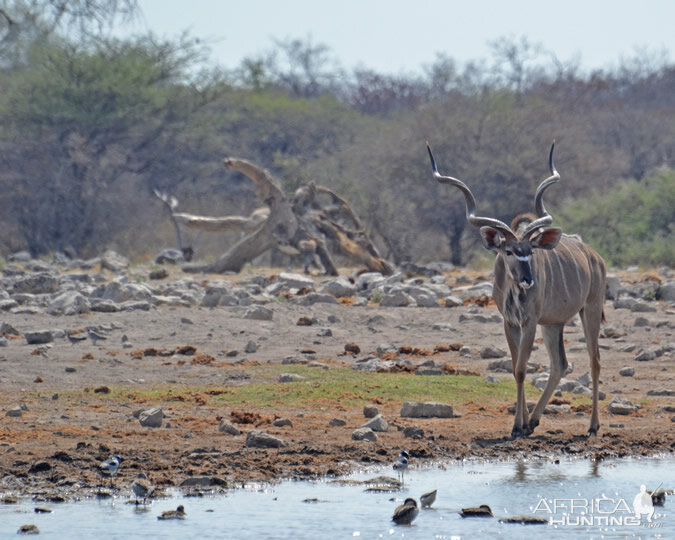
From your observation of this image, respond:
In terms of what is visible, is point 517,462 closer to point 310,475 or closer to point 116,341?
point 310,475

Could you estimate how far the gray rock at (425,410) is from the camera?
873 cm

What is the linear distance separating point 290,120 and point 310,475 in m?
31.5

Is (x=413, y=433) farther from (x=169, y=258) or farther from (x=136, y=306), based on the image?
(x=169, y=258)

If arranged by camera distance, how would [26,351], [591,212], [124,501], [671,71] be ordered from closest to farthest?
[124,501]
[26,351]
[591,212]
[671,71]

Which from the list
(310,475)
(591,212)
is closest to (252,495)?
(310,475)

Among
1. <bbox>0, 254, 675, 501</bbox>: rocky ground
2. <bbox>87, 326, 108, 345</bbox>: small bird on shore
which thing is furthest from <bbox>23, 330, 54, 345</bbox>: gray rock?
<bbox>87, 326, 108, 345</bbox>: small bird on shore

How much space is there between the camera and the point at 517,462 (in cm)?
758

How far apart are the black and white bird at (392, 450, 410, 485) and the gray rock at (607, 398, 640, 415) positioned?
8.43 feet

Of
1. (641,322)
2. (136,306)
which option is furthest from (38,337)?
(641,322)

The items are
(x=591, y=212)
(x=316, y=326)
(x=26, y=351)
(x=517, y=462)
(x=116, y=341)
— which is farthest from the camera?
(x=591, y=212)

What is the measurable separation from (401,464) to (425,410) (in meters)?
1.86

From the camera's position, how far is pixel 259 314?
13719 millimetres

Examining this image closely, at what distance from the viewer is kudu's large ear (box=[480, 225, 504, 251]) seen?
25.5ft

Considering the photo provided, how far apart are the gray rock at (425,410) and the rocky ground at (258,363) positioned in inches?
3.4
